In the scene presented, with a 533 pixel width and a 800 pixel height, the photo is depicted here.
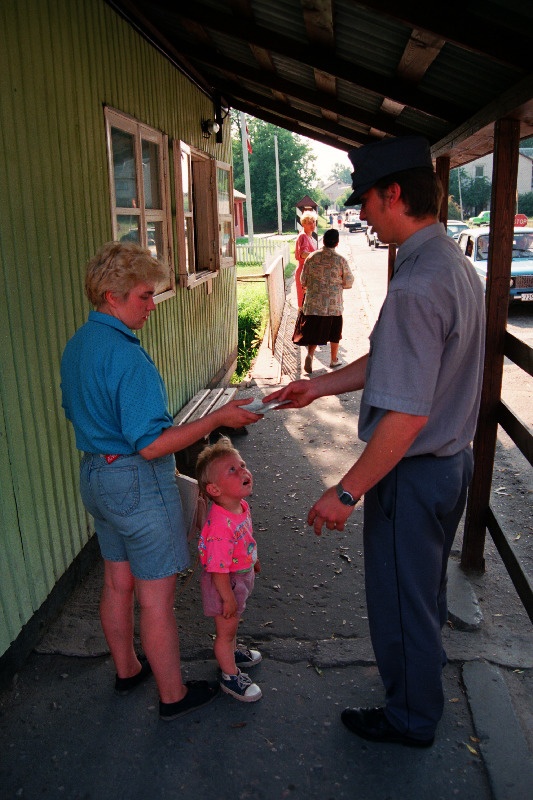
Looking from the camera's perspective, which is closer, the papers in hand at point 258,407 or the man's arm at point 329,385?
the papers in hand at point 258,407

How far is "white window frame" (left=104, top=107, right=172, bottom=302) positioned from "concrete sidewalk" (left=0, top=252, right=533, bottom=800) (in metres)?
2.56

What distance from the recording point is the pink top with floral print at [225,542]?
2832 mm

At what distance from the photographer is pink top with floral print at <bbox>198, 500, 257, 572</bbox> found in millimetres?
2832

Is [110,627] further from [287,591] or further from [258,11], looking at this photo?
[258,11]

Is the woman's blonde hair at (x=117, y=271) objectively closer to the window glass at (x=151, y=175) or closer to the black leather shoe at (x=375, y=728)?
the black leather shoe at (x=375, y=728)

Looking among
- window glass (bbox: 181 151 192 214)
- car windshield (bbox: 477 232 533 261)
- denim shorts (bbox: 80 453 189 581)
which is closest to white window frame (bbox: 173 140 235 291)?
window glass (bbox: 181 151 192 214)

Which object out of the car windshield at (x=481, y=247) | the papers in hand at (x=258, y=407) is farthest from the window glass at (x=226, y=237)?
the car windshield at (x=481, y=247)

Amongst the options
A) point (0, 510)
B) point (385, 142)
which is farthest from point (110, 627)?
point (385, 142)

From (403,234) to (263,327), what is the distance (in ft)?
40.8

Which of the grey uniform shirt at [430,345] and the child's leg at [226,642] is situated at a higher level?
the grey uniform shirt at [430,345]

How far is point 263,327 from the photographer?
14852mm

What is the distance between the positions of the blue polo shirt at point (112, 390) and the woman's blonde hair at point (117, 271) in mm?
96

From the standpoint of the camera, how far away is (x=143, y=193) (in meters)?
5.45

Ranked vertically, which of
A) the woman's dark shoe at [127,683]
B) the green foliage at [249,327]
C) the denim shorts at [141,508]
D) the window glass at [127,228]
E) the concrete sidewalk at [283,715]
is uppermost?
the window glass at [127,228]
